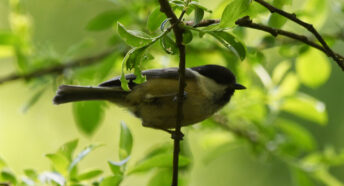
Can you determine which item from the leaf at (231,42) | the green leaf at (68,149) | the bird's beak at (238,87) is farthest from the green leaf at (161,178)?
the leaf at (231,42)

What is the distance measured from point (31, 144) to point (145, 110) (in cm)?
327

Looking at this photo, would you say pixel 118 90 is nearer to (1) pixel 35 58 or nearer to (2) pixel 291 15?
(1) pixel 35 58

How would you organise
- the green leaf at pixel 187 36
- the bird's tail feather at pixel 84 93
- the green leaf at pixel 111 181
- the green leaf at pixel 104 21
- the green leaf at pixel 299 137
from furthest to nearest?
the green leaf at pixel 299 137, the green leaf at pixel 104 21, the bird's tail feather at pixel 84 93, the green leaf at pixel 111 181, the green leaf at pixel 187 36

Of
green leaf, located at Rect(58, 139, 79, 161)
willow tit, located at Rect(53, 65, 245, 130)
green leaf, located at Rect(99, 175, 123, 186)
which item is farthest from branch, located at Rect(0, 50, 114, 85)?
green leaf, located at Rect(99, 175, 123, 186)

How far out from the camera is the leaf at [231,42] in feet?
4.96

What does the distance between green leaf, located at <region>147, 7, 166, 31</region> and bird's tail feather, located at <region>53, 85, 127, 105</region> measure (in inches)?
42.8

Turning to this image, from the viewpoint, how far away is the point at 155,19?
1.54 metres

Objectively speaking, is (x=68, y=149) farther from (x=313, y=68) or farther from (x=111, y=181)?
(x=313, y=68)

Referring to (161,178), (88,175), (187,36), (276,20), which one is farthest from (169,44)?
(161,178)

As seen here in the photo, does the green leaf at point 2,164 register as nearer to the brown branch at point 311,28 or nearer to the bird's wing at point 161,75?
the bird's wing at point 161,75

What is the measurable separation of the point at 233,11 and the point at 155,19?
0.25 metres

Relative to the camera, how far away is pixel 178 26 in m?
1.48

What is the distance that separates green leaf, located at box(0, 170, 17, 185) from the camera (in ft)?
6.23

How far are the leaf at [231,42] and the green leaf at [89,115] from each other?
4.39 ft
